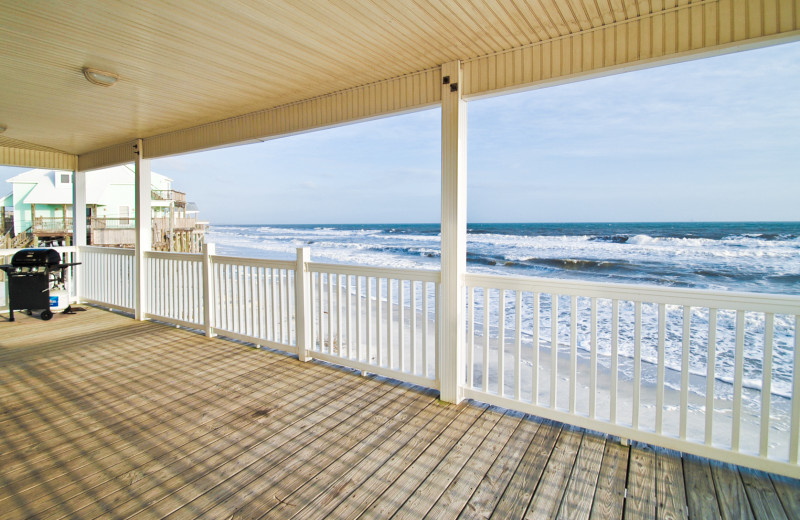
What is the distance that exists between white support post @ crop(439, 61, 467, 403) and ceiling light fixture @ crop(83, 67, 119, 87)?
265 cm

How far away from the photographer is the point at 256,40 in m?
2.46

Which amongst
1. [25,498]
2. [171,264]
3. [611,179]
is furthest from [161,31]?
[611,179]

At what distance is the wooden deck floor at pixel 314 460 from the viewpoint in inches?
66.4

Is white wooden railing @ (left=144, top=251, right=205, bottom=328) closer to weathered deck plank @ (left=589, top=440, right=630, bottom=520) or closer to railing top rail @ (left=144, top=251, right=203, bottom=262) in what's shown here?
railing top rail @ (left=144, top=251, right=203, bottom=262)

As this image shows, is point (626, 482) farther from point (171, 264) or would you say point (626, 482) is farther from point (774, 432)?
point (171, 264)

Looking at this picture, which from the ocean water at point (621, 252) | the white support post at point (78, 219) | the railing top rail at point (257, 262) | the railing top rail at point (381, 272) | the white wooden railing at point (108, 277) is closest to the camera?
the railing top rail at point (381, 272)

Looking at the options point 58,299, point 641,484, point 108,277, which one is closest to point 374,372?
point 641,484

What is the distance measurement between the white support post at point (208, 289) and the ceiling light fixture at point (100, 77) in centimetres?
178

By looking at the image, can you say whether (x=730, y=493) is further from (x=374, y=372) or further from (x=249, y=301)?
(x=249, y=301)

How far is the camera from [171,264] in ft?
15.8

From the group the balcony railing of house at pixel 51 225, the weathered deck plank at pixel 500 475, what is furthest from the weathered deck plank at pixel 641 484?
the balcony railing of house at pixel 51 225

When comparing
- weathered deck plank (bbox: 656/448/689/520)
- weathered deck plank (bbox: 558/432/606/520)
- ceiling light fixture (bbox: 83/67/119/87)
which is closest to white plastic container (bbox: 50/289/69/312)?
ceiling light fixture (bbox: 83/67/119/87)

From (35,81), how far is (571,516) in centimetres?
477

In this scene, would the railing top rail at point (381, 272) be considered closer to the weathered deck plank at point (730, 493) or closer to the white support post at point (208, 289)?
the white support post at point (208, 289)
